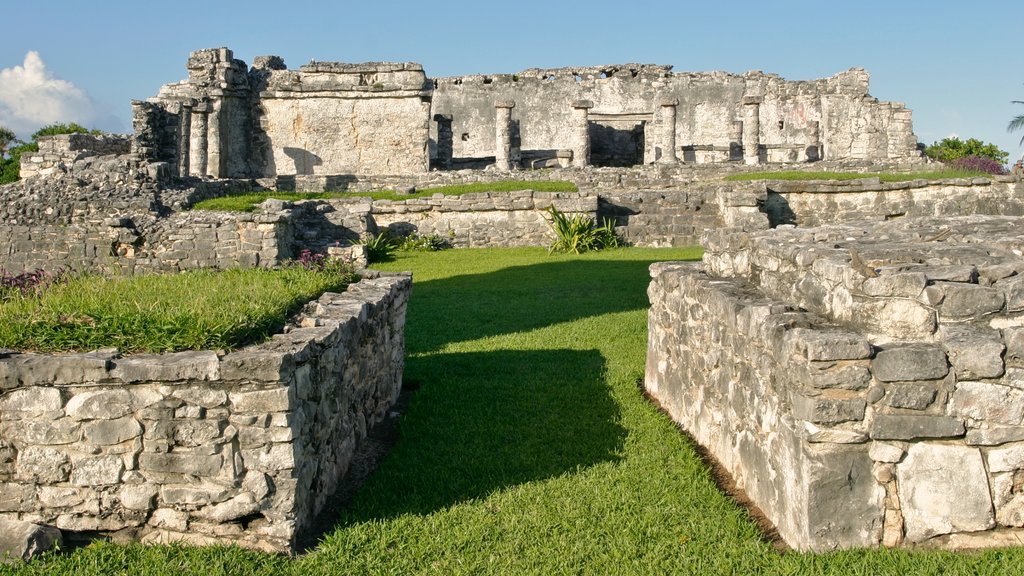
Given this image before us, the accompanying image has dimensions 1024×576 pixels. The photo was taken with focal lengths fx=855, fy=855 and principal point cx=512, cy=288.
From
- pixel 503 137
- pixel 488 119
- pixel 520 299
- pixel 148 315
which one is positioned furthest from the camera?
pixel 488 119

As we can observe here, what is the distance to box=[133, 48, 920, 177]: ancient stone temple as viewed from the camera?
2191 cm

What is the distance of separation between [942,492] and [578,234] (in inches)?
445

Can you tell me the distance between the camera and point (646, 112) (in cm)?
2981

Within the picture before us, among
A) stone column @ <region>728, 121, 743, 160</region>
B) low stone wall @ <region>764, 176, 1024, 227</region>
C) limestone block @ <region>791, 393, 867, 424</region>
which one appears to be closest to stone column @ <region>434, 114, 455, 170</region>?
stone column @ <region>728, 121, 743, 160</region>

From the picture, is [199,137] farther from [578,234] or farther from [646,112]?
[646,112]

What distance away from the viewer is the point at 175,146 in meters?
17.8

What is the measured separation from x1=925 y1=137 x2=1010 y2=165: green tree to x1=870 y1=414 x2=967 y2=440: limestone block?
97.0 feet

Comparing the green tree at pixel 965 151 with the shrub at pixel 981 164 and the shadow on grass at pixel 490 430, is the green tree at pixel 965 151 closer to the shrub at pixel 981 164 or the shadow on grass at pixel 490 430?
the shrub at pixel 981 164

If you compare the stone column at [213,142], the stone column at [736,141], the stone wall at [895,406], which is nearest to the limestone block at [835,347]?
the stone wall at [895,406]

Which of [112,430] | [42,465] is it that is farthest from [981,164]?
[42,465]

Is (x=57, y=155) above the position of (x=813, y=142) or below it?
below

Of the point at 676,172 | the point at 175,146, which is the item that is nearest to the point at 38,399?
the point at 175,146

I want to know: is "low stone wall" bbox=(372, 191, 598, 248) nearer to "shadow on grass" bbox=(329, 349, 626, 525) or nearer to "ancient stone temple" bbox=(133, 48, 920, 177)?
"ancient stone temple" bbox=(133, 48, 920, 177)

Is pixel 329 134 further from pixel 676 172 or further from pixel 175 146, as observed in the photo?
pixel 676 172
